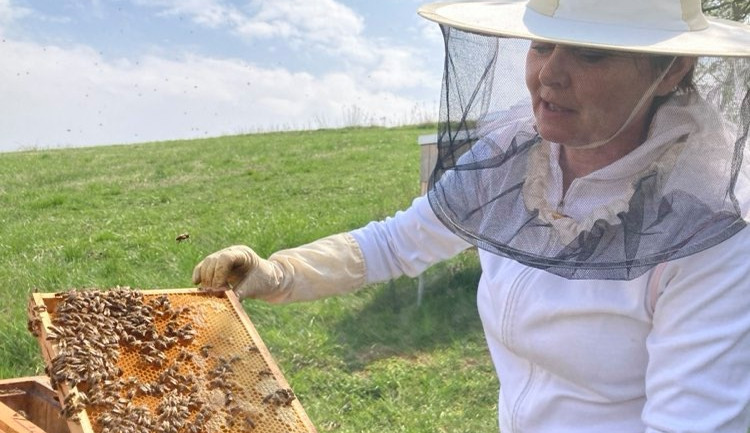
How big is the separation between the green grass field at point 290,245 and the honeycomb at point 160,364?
2218 millimetres

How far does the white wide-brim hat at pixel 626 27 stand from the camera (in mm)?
1799

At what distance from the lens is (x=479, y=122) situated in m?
2.45

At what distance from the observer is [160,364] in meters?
2.71

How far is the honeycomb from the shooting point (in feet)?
7.98

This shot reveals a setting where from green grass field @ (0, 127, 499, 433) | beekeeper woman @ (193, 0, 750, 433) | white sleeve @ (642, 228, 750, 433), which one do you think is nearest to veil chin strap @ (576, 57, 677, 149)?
beekeeper woman @ (193, 0, 750, 433)

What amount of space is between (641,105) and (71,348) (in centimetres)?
192

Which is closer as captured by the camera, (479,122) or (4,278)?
(479,122)

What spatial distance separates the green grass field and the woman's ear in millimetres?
3396

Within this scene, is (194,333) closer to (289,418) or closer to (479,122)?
(289,418)

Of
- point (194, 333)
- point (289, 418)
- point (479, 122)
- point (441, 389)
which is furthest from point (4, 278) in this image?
point (479, 122)

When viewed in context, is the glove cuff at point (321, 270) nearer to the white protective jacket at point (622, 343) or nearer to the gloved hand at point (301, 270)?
the gloved hand at point (301, 270)

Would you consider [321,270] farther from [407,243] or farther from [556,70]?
[556,70]

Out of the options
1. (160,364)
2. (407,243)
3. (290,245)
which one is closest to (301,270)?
(407,243)

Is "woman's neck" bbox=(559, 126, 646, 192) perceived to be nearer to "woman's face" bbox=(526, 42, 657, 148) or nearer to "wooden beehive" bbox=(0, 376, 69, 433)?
"woman's face" bbox=(526, 42, 657, 148)
